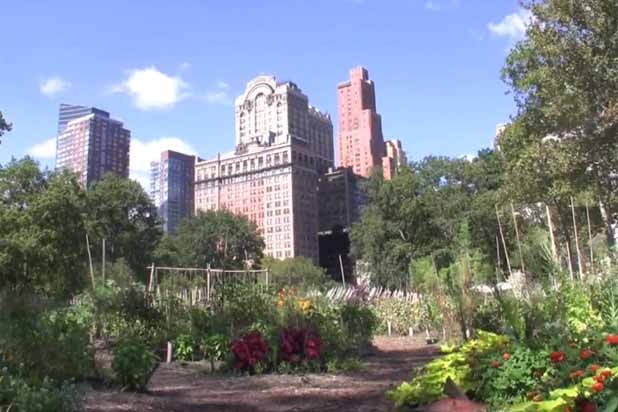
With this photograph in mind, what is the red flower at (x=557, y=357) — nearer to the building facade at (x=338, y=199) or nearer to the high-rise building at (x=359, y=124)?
the building facade at (x=338, y=199)

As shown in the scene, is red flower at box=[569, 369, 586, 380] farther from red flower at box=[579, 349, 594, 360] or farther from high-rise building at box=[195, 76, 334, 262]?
high-rise building at box=[195, 76, 334, 262]

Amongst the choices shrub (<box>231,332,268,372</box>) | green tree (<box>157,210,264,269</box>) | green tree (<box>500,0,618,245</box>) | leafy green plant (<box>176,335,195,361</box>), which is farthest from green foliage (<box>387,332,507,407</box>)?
green tree (<box>157,210,264,269</box>)

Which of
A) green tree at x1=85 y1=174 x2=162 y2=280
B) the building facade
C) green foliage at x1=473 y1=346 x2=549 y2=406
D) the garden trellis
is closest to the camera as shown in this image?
green foliage at x1=473 y1=346 x2=549 y2=406

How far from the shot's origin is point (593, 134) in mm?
13812

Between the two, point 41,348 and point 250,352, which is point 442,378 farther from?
point 250,352

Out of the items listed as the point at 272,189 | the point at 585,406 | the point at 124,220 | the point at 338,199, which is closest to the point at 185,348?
the point at 585,406

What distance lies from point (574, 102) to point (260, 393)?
35.4ft

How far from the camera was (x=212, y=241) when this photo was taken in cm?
5312

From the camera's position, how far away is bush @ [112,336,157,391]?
5844 millimetres

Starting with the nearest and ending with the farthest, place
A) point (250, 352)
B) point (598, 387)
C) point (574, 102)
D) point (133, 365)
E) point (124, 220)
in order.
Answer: point (598, 387) → point (133, 365) → point (250, 352) → point (574, 102) → point (124, 220)

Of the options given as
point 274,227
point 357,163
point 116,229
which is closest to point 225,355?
point 116,229

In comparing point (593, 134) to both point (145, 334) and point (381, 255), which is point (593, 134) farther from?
point (381, 255)

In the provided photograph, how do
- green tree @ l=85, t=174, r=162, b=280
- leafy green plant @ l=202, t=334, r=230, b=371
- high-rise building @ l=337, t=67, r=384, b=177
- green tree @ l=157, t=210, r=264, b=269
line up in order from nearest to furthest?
1. leafy green plant @ l=202, t=334, r=230, b=371
2. green tree @ l=85, t=174, r=162, b=280
3. green tree @ l=157, t=210, r=264, b=269
4. high-rise building @ l=337, t=67, r=384, b=177

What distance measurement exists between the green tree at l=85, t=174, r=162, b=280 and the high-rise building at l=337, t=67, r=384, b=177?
217 feet
